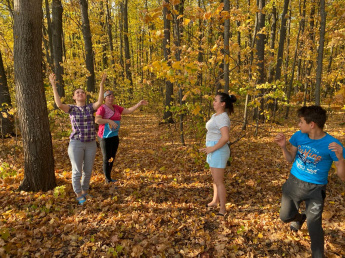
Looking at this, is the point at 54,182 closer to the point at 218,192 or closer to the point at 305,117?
the point at 218,192

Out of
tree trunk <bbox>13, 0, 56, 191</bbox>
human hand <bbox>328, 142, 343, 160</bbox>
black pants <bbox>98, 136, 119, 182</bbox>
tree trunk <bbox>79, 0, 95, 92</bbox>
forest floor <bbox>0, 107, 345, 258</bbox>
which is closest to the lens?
human hand <bbox>328, 142, 343, 160</bbox>

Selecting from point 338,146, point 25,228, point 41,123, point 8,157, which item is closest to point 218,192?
point 338,146

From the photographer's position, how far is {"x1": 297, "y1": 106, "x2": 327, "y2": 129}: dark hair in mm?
2433

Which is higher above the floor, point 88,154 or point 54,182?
point 88,154

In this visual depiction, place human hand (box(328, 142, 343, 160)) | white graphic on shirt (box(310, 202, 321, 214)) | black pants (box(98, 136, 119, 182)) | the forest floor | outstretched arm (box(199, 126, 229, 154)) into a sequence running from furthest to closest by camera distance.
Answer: black pants (box(98, 136, 119, 182)) < outstretched arm (box(199, 126, 229, 154)) < the forest floor < white graphic on shirt (box(310, 202, 321, 214)) < human hand (box(328, 142, 343, 160))

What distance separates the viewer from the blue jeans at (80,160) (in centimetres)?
389

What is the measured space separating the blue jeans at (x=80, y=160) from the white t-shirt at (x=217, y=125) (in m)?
2.28

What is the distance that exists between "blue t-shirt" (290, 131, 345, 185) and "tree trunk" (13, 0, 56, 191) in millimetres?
4557

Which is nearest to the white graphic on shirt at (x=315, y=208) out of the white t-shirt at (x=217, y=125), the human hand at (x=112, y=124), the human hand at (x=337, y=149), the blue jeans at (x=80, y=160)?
the human hand at (x=337, y=149)

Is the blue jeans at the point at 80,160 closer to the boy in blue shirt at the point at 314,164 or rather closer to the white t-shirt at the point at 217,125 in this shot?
the white t-shirt at the point at 217,125

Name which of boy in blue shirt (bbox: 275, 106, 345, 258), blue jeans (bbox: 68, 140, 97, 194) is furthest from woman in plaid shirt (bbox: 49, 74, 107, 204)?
boy in blue shirt (bbox: 275, 106, 345, 258)

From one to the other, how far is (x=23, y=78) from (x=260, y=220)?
514 centimetres

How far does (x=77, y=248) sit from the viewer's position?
3066mm

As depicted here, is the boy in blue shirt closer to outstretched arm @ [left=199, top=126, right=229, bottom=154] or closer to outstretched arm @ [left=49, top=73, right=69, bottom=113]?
outstretched arm @ [left=199, top=126, right=229, bottom=154]
